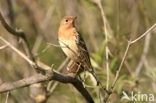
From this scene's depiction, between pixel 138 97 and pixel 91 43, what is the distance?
1.79m

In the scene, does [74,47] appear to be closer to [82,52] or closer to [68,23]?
[82,52]

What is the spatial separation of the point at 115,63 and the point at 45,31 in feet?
7.16

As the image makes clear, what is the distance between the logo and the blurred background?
49 mm

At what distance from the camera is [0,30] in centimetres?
668

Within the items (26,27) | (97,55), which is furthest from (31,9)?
(97,55)

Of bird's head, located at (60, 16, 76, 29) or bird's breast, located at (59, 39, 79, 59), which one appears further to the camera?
bird's head, located at (60, 16, 76, 29)

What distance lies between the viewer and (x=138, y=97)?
15.5ft

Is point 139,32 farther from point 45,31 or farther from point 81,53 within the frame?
point 81,53

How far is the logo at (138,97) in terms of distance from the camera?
463 cm

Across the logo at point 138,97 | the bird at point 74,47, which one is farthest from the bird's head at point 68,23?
the logo at point 138,97

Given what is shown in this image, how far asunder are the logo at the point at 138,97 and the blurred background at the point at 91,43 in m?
0.05

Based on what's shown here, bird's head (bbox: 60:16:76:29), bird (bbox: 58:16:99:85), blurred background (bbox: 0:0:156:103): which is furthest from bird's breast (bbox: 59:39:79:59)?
blurred background (bbox: 0:0:156:103)

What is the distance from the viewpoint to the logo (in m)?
4.63

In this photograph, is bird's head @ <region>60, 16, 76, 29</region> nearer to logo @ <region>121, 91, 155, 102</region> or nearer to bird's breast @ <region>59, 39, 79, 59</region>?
bird's breast @ <region>59, 39, 79, 59</region>
